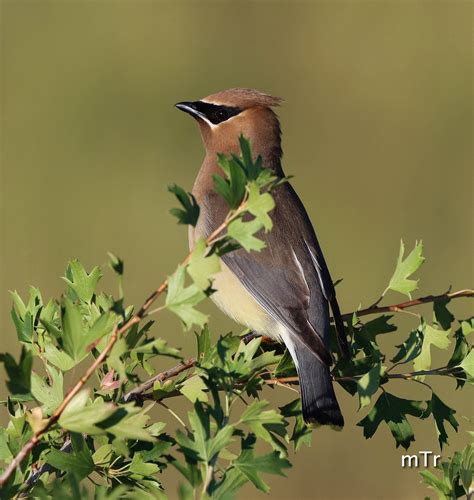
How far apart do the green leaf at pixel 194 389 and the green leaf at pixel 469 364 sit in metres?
0.67

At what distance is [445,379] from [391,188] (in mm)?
1966

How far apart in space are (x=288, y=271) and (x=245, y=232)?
185 centimetres

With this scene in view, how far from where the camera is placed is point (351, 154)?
8.45m

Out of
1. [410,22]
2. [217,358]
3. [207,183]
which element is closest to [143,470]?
[217,358]

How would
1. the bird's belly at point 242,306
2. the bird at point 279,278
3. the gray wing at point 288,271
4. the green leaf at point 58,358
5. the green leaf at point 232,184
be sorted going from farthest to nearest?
the bird's belly at point 242,306
the gray wing at point 288,271
the bird at point 279,278
the green leaf at point 58,358
the green leaf at point 232,184

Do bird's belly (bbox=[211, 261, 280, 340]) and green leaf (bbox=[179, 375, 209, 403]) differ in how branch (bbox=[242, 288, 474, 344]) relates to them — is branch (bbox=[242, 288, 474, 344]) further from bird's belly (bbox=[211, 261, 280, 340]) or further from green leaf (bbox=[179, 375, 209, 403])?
bird's belly (bbox=[211, 261, 280, 340])

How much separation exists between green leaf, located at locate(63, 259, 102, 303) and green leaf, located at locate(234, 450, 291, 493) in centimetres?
72

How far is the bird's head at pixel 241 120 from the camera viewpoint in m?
4.59

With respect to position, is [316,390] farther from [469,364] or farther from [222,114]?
[222,114]

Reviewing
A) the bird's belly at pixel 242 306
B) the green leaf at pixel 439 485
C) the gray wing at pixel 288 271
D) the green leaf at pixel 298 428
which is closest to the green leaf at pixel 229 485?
the green leaf at pixel 298 428

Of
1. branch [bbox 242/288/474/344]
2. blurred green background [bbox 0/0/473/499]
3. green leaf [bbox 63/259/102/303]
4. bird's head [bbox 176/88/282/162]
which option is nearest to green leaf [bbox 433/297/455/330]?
branch [bbox 242/288/474/344]

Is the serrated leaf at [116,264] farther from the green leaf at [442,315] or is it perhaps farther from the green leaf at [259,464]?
the green leaf at [442,315]

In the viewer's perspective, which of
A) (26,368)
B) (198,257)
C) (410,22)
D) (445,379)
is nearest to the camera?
(26,368)

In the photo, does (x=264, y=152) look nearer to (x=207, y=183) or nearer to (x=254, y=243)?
(x=207, y=183)
